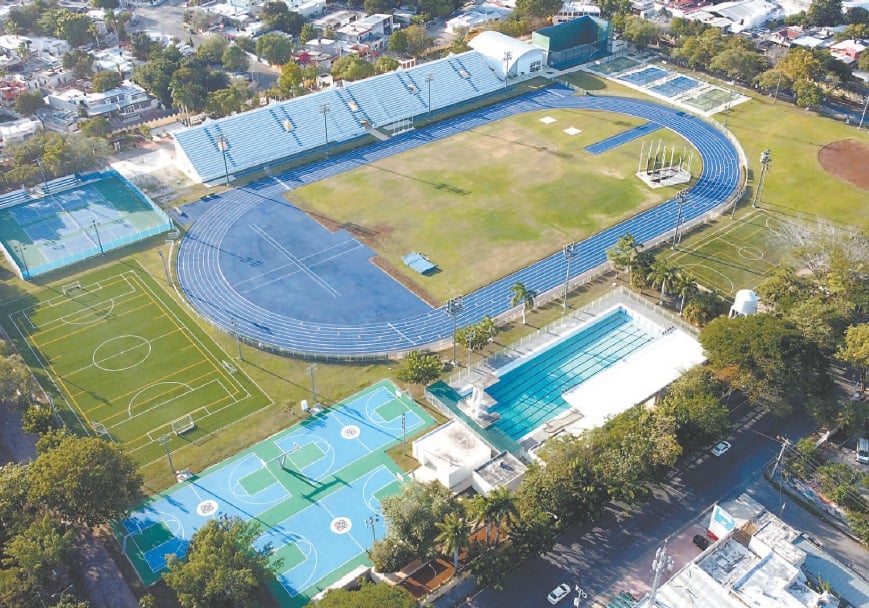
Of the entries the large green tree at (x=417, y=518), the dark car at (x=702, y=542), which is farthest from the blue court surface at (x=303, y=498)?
the dark car at (x=702, y=542)

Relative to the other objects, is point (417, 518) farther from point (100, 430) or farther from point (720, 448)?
point (100, 430)

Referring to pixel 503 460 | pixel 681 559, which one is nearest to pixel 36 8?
pixel 503 460

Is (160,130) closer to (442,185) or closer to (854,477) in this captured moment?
(442,185)

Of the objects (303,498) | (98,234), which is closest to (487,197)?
(98,234)

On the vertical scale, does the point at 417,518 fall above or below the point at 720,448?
above

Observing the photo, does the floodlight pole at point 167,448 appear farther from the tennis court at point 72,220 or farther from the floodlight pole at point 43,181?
the floodlight pole at point 43,181
